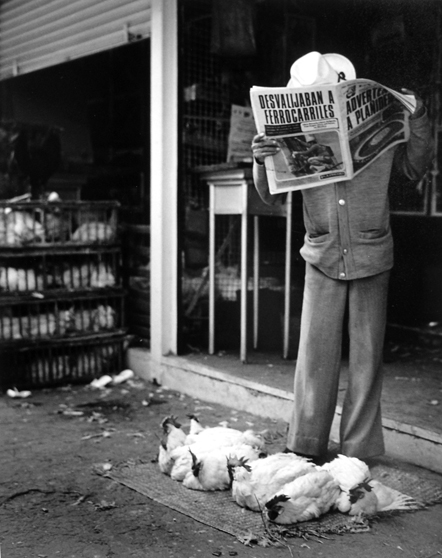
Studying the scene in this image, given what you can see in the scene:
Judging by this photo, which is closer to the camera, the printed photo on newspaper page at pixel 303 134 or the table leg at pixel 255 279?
the printed photo on newspaper page at pixel 303 134

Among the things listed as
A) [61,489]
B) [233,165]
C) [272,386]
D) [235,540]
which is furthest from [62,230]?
[235,540]

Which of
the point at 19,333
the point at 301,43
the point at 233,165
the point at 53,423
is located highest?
the point at 301,43

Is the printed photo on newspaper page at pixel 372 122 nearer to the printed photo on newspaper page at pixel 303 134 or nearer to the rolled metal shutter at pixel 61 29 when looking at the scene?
the printed photo on newspaper page at pixel 303 134

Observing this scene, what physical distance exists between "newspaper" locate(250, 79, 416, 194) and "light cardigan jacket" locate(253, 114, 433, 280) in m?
0.09

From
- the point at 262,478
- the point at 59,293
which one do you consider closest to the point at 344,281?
the point at 262,478

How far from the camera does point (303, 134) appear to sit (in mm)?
3484

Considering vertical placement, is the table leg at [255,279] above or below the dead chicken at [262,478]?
above

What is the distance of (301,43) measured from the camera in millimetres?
6309

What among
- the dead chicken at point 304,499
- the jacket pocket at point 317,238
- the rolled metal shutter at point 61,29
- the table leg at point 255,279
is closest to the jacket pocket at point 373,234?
the jacket pocket at point 317,238

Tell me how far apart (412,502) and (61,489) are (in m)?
1.62

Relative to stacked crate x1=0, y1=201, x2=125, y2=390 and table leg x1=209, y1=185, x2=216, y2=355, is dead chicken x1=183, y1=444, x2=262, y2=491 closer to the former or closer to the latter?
table leg x1=209, y1=185, x2=216, y2=355

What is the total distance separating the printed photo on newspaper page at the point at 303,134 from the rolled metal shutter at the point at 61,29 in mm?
2701

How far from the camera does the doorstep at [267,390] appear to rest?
3.89 meters

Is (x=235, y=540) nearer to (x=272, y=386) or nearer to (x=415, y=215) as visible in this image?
(x=272, y=386)
